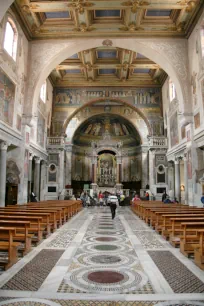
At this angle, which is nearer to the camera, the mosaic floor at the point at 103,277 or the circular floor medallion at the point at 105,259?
the mosaic floor at the point at 103,277

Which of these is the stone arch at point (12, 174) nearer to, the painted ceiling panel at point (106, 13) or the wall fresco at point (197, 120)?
the painted ceiling panel at point (106, 13)

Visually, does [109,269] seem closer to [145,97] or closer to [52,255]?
[52,255]

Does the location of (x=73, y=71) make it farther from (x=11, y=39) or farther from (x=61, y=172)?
(x=11, y=39)

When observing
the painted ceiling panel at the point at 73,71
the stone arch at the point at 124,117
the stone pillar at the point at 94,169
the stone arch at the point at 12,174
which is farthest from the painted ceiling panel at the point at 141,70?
the stone arch at the point at 12,174

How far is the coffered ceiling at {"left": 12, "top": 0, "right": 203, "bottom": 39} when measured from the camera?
567 inches

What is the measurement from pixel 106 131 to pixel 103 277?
28.5m

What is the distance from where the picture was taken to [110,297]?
3.81m

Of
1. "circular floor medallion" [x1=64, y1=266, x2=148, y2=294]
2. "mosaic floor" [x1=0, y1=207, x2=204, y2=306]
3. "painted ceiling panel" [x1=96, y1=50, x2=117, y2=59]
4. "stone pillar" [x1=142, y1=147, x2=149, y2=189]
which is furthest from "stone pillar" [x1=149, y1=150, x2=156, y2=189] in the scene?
"circular floor medallion" [x1=64, y1=266, x2=148, y2=294]

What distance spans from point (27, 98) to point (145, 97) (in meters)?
13.0

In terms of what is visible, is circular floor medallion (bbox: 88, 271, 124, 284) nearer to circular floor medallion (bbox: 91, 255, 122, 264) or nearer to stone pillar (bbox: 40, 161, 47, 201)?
circular floor medallion (bbox: 91, 255, 122, 264)

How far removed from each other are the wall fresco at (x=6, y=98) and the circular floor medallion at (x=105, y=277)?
35.8ft

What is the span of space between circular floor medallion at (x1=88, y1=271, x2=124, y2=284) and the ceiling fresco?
2616cm

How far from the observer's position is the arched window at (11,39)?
14672mm

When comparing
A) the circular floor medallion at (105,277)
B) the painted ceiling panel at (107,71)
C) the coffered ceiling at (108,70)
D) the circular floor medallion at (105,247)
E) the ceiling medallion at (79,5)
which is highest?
the painted ceiling panel at (107,71)
